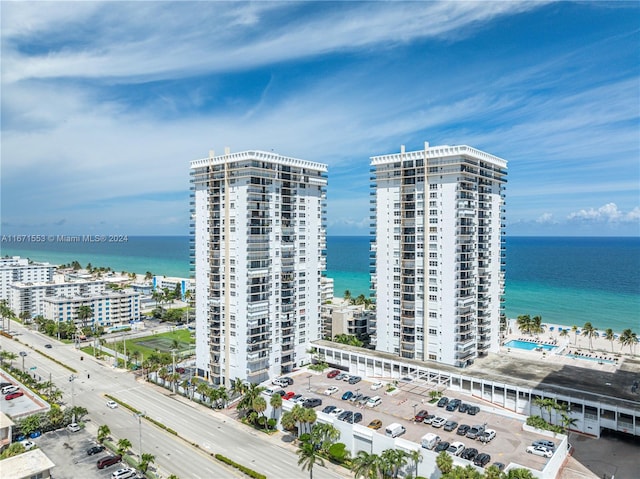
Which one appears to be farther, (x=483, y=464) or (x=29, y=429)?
(x=29, y=429)

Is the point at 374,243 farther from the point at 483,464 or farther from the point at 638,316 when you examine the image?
the point at 638,316

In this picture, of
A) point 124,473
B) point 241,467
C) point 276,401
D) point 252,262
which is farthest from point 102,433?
point 252,262

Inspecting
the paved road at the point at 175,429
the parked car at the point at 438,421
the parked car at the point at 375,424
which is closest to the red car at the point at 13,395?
the paved road at the point at 175,429

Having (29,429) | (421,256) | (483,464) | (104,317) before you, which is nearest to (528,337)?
(421,256)

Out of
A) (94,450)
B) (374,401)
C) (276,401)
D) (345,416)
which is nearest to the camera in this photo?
(94,450)

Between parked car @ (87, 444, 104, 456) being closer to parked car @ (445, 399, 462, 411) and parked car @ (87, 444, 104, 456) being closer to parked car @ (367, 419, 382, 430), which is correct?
parked car @ (367, 419, 382, 430)

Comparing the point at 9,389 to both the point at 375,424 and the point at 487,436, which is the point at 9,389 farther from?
the point at 487,436

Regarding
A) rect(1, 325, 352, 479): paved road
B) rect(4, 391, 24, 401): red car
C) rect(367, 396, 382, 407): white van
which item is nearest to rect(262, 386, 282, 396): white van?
rect(1, 325, 352, 479): paved road
